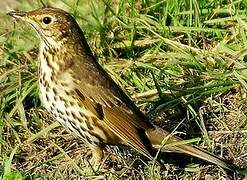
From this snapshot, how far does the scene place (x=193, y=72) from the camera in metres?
6.67

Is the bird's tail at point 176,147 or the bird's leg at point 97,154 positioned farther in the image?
the bird's leg at point 97,154

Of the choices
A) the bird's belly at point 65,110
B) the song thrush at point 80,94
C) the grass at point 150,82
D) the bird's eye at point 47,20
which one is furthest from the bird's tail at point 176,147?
the bird's eye at point 47,20

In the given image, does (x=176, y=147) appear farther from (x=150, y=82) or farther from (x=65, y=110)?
(x=150, y=82)

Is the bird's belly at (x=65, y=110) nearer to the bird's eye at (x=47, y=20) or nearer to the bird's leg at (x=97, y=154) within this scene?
the bird's leg at (x=97, y=154)

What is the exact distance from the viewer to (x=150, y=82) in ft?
21.9

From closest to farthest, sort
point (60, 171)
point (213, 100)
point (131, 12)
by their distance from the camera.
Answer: point (60, 171)
point (213, 100)
point (131, 12)

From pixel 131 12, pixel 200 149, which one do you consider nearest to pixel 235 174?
pixel 200 149

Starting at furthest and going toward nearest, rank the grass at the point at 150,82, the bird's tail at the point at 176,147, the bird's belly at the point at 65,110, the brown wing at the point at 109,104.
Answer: the grass at the point at 150,82, the bird's tail at the point at 176,147, the brown wing at the point at 109,104, the bird's belly at the point at 65,110

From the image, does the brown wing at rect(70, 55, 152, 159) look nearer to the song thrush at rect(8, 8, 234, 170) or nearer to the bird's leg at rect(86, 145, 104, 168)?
the song thrush at rect(8, 8, 234, 170)

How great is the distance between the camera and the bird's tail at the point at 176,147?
5.80m

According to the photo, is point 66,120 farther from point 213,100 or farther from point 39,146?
point 213,100

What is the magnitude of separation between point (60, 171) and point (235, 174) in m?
1.02

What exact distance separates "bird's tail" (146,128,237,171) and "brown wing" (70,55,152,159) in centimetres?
10

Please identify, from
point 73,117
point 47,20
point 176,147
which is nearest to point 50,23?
point 47,20
